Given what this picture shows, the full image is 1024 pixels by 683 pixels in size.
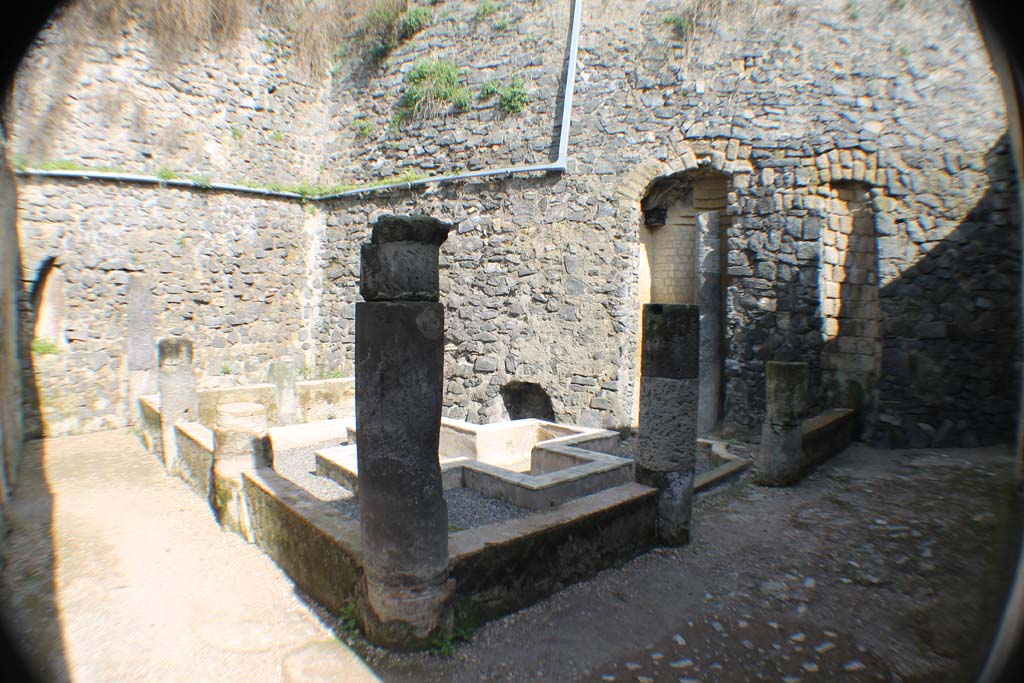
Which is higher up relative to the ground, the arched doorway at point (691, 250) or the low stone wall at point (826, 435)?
the arched doorway at point (691, 250)

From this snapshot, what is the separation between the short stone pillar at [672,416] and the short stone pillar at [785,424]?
1933mm

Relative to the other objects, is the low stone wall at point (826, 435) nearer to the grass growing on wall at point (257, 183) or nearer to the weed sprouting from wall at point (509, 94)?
the weed sprouting from wall at point (509, 94)

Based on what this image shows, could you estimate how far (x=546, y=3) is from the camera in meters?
10.7

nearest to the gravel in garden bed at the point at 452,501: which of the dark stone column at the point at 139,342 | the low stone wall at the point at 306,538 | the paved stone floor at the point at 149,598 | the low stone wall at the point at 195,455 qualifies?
the low stone wall at the point at 306,538

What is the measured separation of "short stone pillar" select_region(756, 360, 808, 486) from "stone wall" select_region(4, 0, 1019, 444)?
7.16 feet

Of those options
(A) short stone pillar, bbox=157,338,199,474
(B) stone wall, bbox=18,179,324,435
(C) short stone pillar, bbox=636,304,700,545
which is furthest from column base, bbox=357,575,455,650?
(B) stone wall, bbox=18,179,324,435

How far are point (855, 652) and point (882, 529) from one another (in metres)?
2.08

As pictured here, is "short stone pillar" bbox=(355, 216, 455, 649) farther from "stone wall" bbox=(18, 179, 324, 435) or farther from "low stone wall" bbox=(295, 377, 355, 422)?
"stone wall" bbox=(18, 179, 324, 435)

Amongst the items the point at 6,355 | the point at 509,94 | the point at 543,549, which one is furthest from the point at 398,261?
the point at 509,94

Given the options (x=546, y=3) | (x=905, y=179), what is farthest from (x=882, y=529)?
(x=546, y=3)

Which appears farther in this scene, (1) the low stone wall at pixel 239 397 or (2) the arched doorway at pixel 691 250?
(2) the arched doorway at pixel 691 250

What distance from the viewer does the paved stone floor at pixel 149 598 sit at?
10.4 feet

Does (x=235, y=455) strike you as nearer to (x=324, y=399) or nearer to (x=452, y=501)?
(x=452, y=501)

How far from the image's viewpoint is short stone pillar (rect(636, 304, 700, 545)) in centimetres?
457
